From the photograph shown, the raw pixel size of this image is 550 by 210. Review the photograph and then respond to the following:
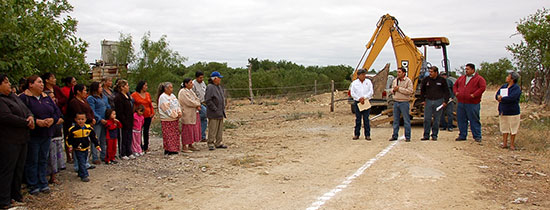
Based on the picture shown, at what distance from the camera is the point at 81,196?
5762 millimetres

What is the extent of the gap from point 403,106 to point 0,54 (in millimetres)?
7550

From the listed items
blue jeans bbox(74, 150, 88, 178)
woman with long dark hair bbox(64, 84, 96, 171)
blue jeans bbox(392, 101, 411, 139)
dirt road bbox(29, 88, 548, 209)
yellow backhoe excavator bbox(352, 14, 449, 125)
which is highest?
yellow backhoe excavator bbox(352, 14, 449, 125)

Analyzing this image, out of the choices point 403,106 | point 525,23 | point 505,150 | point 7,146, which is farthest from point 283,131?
point 525,23

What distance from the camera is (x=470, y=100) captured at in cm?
971

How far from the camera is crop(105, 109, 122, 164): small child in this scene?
748 cm

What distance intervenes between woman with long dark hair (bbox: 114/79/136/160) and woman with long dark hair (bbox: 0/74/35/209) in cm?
248

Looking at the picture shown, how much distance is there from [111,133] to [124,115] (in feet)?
1.52

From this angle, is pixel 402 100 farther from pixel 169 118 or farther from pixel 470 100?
pixel 169 118

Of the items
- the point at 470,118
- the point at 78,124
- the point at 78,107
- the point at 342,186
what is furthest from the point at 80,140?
the point at 470,118

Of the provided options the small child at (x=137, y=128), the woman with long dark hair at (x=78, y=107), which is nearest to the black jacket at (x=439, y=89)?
the small child at (x=137, y=128)

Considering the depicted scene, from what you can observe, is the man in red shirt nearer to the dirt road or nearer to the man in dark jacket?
the dirt road

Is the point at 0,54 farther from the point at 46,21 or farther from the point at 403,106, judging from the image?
the point at 403,106

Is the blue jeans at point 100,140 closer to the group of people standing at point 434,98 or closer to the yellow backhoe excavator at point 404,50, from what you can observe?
the group of people standing at point 434,98

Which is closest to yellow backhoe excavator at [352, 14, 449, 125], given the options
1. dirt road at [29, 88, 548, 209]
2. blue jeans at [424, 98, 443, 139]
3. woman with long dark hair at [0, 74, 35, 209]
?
blue jeans at [424, 98, 443, 139]
